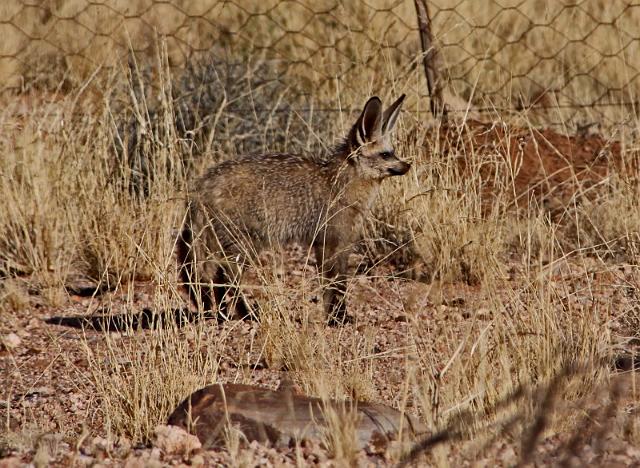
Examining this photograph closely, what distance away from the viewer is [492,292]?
5.12m

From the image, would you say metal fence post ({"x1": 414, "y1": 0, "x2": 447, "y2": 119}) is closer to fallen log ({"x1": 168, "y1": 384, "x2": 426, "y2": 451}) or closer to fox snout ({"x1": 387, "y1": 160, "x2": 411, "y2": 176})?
fox snout ({"x1": 387, "y1": 160, "x2": 411, "y2": 176})

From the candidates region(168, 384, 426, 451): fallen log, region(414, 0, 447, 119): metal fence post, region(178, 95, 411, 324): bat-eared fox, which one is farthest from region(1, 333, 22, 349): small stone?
region(414, 0, 447, 119): metal fence post

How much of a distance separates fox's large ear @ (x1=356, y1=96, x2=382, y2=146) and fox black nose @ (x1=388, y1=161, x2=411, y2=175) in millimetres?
220

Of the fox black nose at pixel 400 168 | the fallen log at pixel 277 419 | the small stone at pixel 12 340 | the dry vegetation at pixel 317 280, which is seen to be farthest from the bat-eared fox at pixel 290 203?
the fallen log at pixel 277 419

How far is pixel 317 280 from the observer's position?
7.09 meters

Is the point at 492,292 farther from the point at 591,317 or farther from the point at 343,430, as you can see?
the point at 343,430

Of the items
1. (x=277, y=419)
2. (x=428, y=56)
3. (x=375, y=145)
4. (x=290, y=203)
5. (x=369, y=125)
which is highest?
(x=428, y=56)

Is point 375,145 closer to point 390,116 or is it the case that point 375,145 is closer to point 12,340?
point 390,116

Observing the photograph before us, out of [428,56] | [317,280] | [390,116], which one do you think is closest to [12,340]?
[317,280]

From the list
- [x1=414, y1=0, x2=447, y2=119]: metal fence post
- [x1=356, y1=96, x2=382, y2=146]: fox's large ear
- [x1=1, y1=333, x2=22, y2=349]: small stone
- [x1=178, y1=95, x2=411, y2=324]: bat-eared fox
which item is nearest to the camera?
[x1=1, y1=333, x2=22, y2=349]: small stone

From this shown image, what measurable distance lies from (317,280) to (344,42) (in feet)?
17.0

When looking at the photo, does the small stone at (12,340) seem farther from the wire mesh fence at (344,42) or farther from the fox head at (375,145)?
the wire mesh fence at (344,42)

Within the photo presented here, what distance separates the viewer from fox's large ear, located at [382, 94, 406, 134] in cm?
717

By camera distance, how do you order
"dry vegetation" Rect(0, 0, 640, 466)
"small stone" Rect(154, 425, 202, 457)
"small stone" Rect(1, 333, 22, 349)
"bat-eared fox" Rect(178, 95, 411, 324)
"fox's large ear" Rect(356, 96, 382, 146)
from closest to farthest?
"small stone" Rect(154, 425, 202, 457)
"dry vegetation" Rect(0, 0, 640, 466)
"small stone" Rect(1, 333, 22, 349)
"bat-eared fox" Rect(178, 95, 411, 324)
"fox's large ear" Rect(356, 96, 382, 146)
